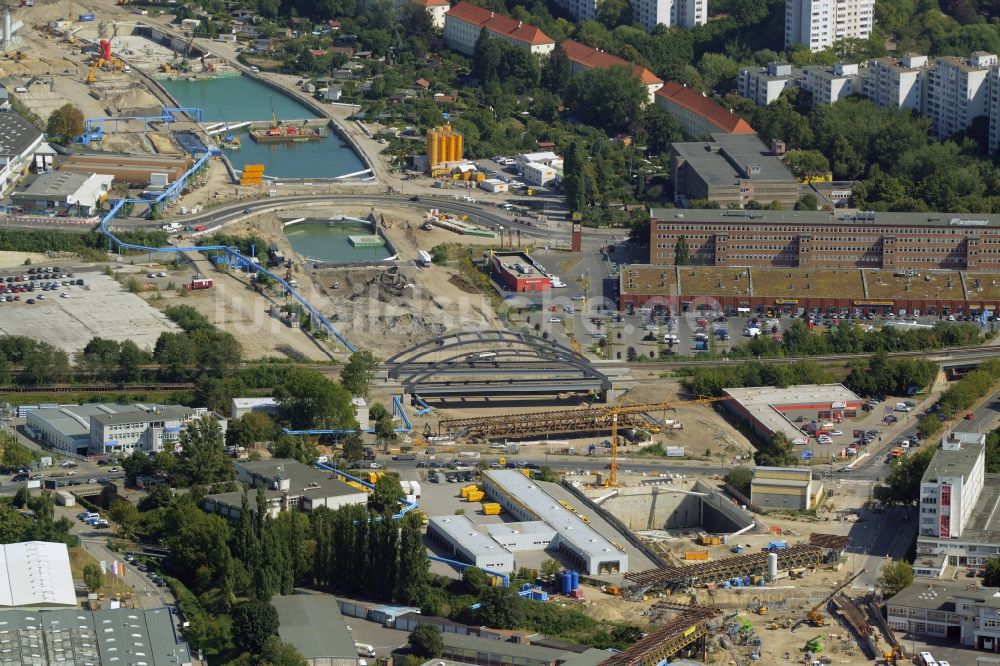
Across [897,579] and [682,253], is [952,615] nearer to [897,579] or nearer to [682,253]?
[897,579]

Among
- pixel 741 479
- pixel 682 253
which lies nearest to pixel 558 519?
pixel 741 479

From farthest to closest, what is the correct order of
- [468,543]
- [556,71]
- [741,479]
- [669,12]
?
[669,12] < [556,71] < [741,479] < [468,543]

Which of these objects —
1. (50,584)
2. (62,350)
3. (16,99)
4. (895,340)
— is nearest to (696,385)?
(895,340)

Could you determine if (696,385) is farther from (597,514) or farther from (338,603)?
(338,603)

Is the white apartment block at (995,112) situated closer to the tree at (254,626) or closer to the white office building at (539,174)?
the white office building at (539,174)

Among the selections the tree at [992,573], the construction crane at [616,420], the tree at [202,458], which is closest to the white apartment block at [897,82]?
the construction crane at [616,420]

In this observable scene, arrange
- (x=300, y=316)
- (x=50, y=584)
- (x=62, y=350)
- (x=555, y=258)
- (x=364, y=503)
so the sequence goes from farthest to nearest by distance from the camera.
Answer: (x=555, y=258) < (x=300, y=316) < (x=62, y=350) < (x=364, y=503) < (x=50, y=584)

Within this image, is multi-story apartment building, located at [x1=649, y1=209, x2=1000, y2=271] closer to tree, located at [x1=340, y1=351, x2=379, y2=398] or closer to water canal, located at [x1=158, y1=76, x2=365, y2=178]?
tree, located at [x1=340, y1=351, x2=379, y2=398]
